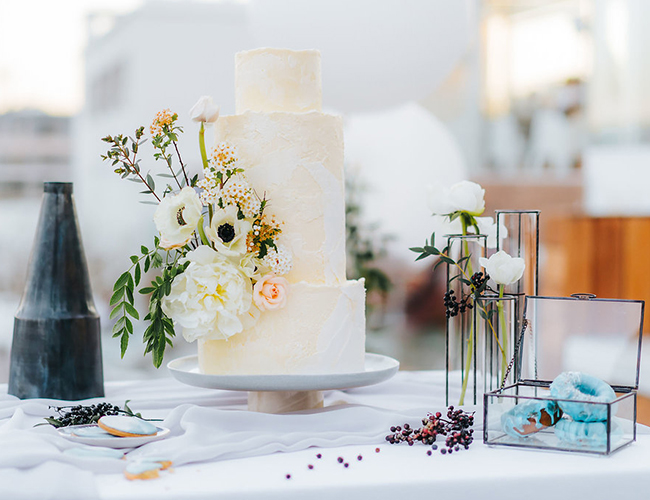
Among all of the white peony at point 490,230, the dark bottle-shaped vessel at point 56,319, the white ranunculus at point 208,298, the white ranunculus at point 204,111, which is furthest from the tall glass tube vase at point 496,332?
the dark bottle-shaped vessel at point 56,319

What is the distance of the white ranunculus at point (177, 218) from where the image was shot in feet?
3.24

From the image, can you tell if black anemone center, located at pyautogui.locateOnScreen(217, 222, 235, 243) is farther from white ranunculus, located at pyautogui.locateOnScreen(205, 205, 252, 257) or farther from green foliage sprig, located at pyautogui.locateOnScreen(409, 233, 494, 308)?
green foliage sprig, located at pyautogui.locateOnScreen(409, 233, 494, 308)

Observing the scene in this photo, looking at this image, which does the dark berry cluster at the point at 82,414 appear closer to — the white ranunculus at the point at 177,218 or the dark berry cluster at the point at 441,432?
the white ranunculus at the point at 177,218

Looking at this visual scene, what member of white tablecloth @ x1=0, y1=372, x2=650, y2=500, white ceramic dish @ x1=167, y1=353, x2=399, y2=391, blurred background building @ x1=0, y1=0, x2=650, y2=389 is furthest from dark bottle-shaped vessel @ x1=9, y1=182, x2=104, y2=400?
blurred background building @ x1=0, y1=0, x2=650, y2=389

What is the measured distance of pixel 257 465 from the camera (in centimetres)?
87

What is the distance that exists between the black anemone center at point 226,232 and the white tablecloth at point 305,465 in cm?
22

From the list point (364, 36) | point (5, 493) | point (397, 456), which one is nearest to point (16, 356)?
point (5, 493)

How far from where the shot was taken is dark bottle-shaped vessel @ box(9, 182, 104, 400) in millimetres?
1127

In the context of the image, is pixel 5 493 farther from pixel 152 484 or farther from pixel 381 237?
pixel 381 237

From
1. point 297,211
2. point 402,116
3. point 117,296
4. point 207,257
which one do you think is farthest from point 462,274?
point 402,116

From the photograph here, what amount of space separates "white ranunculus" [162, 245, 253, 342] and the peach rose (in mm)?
13

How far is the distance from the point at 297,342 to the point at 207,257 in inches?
6.4

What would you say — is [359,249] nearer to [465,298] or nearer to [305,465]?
[465,298]

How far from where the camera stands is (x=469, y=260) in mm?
1146
